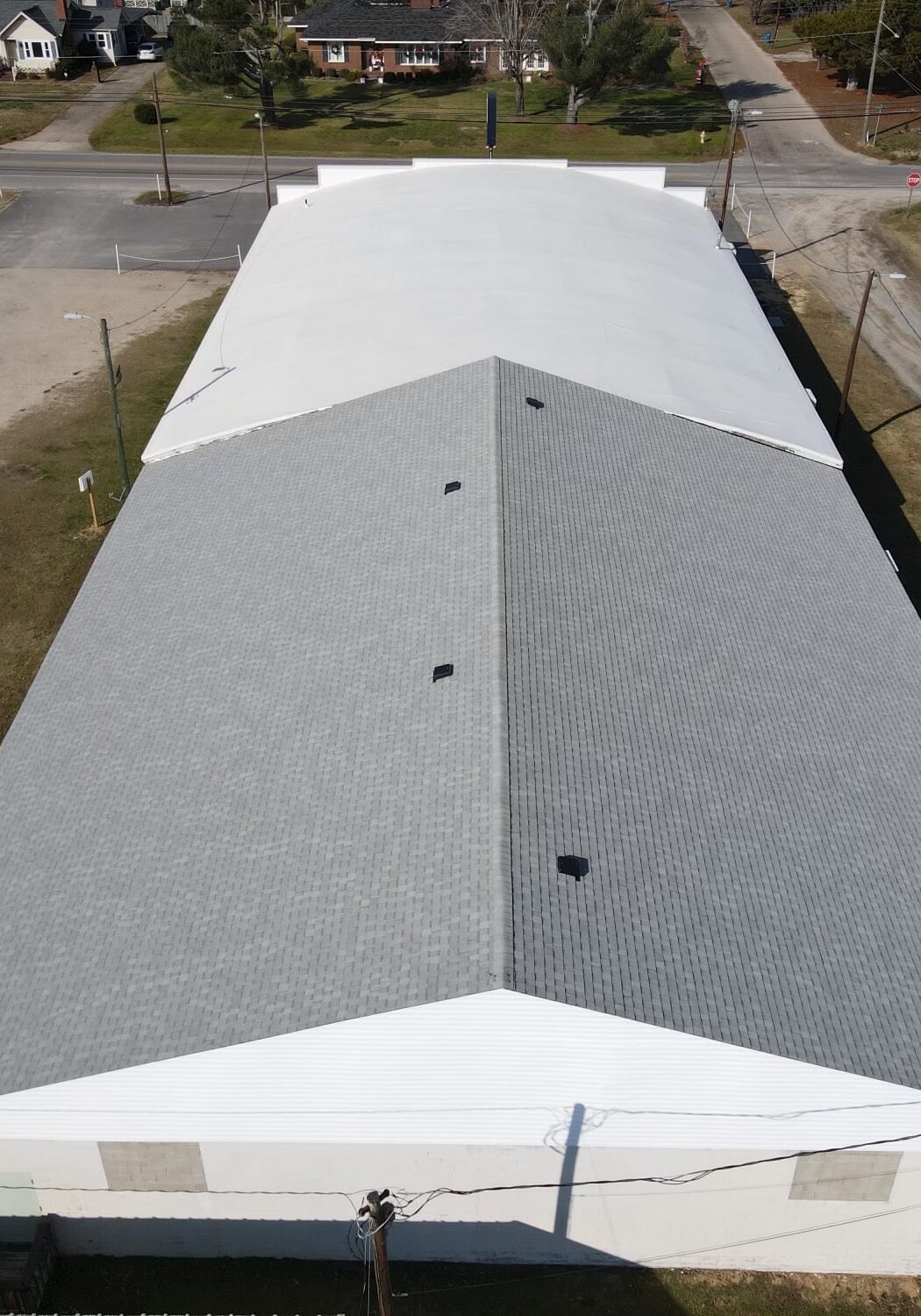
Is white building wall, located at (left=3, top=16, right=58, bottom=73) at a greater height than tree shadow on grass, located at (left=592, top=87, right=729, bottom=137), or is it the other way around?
white building wall, located at (left=3, top=16, right=58, bottom=73)

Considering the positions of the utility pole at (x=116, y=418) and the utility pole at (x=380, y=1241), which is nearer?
the utility pole at (x=380, y=1241)

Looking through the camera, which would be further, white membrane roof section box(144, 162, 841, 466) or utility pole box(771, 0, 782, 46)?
utility pole box(771, 0, 782, 46)

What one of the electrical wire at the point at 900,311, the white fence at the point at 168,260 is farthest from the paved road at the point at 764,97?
the white fence at the point at 168,260

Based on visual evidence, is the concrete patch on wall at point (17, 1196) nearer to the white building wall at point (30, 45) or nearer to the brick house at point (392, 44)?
the brick house at point (392, 44)

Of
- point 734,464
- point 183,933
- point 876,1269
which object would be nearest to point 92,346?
point 734,464

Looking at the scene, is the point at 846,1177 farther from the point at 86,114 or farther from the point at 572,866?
the point at 86,114

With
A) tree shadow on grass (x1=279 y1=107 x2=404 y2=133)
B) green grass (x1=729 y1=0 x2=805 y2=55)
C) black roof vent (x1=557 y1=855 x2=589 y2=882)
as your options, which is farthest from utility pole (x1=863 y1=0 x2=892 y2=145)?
black roof vent (x1=557 y1=855 x2=589 y2=882)

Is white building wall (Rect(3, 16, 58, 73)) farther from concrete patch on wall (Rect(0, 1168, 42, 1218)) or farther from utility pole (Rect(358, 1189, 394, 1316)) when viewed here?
utility pole (Rect(358, 1189, 394, 1316))
